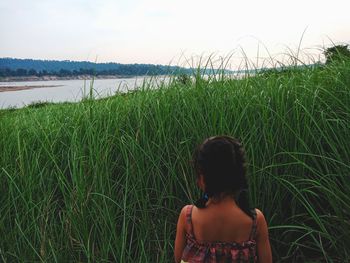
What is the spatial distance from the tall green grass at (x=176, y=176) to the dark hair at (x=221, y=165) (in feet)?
2.48

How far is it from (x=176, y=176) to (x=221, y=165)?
974 millimetres

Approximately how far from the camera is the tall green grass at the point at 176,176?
2232mm

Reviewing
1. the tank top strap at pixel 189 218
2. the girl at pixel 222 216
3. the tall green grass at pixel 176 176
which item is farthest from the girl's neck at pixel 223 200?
the tall green grass at pixel 176 176

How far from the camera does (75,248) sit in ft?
7.74

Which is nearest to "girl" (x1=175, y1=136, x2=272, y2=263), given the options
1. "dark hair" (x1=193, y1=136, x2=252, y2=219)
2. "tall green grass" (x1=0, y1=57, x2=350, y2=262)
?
"dark hair" (x1=193, y1=136, x2=252, y2=219)

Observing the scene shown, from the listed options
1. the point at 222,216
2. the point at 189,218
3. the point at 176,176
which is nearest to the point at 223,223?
the point at 222,216

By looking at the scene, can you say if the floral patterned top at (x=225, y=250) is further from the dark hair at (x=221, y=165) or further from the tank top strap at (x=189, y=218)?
the dark hair at (x=221, y=165)

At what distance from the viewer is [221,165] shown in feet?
4.65

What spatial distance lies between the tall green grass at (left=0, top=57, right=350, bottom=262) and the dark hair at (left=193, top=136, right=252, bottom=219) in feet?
2.48

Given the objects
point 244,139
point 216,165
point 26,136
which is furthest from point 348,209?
point 26,136

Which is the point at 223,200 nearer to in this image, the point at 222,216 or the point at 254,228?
the point at 222,216

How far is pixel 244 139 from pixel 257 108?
27 centimetres

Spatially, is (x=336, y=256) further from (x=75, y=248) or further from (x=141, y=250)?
(x=75, y=248)

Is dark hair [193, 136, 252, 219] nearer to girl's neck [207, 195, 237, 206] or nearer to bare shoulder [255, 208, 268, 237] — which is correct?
girl's neck [207, 195, 237, 206]
